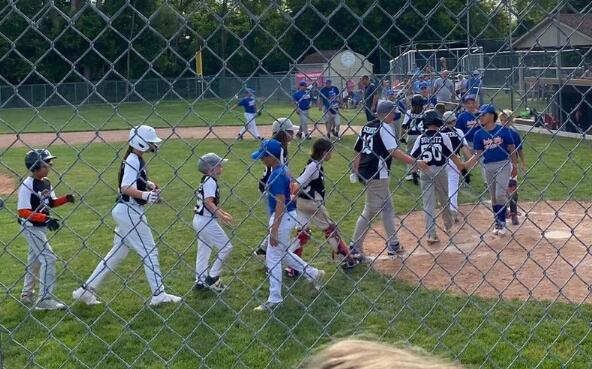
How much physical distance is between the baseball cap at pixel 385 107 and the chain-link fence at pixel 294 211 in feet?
0.04

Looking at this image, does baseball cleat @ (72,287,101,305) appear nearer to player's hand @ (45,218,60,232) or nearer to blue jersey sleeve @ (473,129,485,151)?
player's hand @ (45,218,60,232)

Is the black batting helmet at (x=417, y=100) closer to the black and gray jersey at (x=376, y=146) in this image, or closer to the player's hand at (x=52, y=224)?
the black and gray jersey at (x=376, y=146)

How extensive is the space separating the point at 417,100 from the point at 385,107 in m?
1.35

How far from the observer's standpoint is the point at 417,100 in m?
5.43

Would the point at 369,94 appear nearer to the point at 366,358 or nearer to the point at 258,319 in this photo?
the point at 366,358

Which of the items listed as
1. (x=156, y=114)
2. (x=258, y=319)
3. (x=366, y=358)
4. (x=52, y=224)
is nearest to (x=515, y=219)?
(x=258, y=319)

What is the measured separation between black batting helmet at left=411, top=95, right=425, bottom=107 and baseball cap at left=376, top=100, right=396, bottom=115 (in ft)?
2.70

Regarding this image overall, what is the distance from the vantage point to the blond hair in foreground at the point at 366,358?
1576 millimetres

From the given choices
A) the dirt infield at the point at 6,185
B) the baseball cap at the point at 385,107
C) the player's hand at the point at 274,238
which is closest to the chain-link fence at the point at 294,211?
the baseball cap at the point at 385,107

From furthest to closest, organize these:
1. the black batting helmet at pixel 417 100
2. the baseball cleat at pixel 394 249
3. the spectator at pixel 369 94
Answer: the baseball cleat at pixel 394 249 → the black batting helmet at pixel 417 100 → the spectator at pixel 369 94

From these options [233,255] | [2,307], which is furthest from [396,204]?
[2,307]

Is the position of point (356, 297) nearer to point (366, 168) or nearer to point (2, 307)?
point (366, 168)

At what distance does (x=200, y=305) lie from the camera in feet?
24.8

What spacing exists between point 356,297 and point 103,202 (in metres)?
7.36
